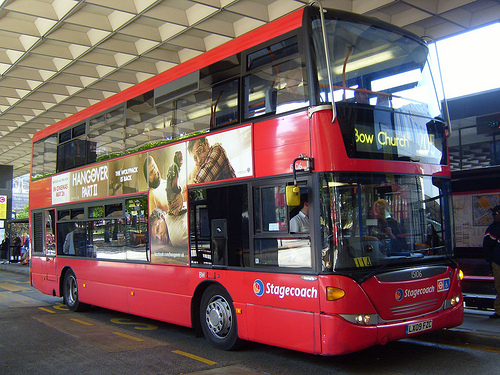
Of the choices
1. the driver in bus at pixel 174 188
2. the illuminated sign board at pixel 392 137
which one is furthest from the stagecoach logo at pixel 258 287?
the driver in bus at pixel 174 188

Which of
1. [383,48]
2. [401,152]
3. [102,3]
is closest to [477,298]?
[401,152]

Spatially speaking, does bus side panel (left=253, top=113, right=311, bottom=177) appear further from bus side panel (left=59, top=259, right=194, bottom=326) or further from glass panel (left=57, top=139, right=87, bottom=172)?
glass panel (left=57, top=139, right=87, bottom=172)

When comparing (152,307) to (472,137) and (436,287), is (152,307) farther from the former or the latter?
(472,137)

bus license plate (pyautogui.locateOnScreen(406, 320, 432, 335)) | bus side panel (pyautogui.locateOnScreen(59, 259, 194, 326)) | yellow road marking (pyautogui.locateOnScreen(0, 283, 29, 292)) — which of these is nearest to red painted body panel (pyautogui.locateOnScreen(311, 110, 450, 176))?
bus license plate (pyautogui.locateOnScreen(406, 320, 432, 335))

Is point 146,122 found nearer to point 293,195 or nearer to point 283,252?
point 283,252

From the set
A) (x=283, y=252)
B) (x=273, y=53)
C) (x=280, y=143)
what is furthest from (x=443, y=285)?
(x=273, y=53)

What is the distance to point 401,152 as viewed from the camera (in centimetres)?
615

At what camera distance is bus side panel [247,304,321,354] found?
5.64m

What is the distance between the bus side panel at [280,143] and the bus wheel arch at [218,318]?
1.90 m

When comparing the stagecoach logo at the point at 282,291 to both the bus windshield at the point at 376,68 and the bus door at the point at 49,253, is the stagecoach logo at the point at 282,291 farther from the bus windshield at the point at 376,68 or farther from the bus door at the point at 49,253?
the bus door at the point at 49,253

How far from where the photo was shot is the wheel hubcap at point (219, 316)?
7.04 meters

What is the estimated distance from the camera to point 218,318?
714 cm

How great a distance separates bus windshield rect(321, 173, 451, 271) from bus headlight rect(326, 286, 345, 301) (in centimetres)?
23

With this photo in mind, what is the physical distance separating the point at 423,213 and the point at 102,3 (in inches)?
439
